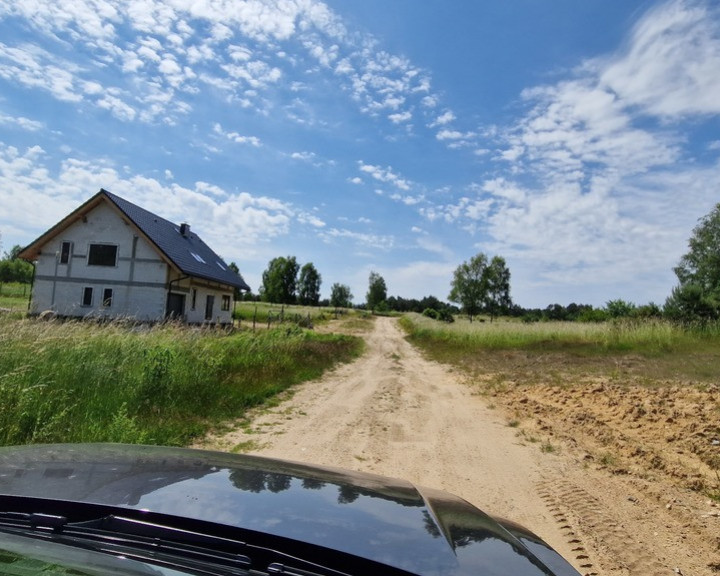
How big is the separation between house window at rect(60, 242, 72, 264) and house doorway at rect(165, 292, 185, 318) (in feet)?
20.0

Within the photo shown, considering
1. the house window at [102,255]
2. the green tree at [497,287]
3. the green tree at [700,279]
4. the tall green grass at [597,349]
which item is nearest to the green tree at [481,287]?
the green tree at [497,287]

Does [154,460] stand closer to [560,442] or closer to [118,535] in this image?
[118,535]

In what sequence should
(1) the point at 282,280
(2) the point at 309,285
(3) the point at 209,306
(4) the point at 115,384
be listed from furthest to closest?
(2) the point at 309,285, (1) the point at 282,280, (3) the point at 209,306, (4) the point at 115,384

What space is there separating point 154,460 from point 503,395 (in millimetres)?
10184

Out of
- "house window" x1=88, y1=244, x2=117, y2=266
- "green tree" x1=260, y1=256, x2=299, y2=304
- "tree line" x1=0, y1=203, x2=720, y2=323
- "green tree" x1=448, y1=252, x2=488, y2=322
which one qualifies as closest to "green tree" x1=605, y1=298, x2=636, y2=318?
"tree line" x1=0, y1=203, x2=720, y2=323

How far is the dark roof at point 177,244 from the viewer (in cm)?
2480

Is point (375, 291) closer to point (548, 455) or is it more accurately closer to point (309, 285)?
point (309, 285)

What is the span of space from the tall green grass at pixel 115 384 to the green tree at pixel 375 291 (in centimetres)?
7753

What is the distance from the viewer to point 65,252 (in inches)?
1003

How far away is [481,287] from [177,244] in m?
36.0

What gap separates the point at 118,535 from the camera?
55.9 inches

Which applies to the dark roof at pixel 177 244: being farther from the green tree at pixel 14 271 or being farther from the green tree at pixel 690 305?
the green tree at pixel 14 271

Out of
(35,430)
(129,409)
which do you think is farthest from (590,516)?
(129,409)

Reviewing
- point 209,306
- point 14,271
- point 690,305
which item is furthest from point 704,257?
point 14,271
